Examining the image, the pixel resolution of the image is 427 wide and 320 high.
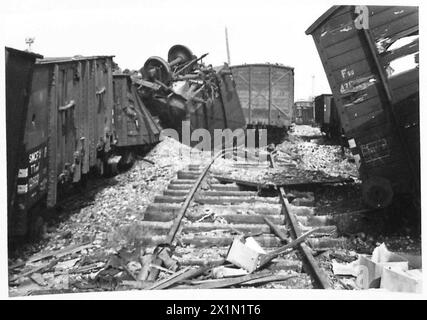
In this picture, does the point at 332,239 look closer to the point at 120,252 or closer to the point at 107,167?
the point at 120,252

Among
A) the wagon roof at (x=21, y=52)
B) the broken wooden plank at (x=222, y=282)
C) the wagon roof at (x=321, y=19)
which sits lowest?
the broken wooden plank at (x=222, y=282)

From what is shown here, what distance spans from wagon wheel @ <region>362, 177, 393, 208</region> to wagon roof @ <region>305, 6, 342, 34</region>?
6.99 ft

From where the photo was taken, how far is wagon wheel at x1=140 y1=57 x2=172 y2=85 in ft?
36.9

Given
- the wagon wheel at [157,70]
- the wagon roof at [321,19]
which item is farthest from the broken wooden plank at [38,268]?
the wagon wheel at [157,70]

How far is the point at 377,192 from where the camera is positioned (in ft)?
16.2

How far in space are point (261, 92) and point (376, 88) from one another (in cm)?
1170

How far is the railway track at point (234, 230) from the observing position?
379 centimetres

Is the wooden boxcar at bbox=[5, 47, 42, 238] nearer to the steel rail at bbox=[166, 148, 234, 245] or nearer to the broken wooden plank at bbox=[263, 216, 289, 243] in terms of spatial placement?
the steel rail at bbox=[166, 148, 234, 245]

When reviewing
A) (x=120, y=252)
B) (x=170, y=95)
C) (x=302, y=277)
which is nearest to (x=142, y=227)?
(x=120, y=252)

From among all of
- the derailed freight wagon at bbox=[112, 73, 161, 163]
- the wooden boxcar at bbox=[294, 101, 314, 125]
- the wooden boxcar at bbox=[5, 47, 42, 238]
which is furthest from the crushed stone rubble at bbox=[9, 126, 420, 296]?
the wooden boxcar at bbox=[294, 101, 314, 125]

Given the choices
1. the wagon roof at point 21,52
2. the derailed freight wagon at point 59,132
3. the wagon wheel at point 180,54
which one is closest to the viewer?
the wagon roof at point 21,52

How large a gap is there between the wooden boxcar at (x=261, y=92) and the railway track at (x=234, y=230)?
9580mm

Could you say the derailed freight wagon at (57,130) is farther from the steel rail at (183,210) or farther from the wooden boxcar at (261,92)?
the wooden boxcar at (261,92)

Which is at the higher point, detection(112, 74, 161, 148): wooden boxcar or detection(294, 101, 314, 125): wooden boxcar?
detection(294, 101, 314, 125): wooden boxcar
